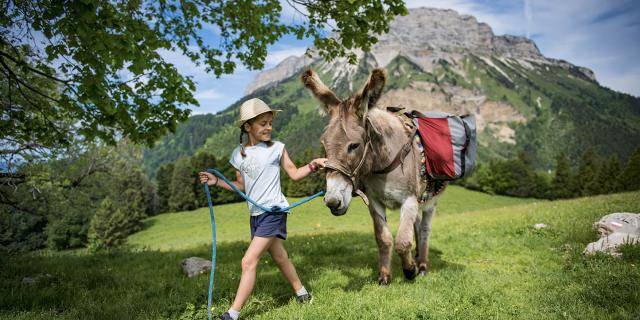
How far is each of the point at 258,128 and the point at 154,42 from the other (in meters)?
3.67

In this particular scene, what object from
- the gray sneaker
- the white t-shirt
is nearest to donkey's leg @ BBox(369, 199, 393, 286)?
the gray sneaker

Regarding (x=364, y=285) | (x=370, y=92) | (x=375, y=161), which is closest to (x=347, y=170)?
(x=375, y=161)

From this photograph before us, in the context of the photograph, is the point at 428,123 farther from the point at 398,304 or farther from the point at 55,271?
the point at 55,271

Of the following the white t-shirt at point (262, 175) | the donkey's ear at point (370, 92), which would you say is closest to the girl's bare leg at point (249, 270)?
the white t-shirt at point (262, 175)

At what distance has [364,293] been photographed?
5.09 metres

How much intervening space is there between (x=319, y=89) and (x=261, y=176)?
1409 mm

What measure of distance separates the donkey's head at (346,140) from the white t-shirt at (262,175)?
68 centimetres

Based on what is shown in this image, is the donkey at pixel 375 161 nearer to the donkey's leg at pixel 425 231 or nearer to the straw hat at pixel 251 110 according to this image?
the donkey's leg at pixel 425 231

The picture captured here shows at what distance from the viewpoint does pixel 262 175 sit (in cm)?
449

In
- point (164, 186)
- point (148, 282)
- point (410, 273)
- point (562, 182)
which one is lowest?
point (562, 182)

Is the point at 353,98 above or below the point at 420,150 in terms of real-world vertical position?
above

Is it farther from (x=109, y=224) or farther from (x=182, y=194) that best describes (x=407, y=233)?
(x=182, y=194)

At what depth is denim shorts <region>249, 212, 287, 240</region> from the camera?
4391 mm

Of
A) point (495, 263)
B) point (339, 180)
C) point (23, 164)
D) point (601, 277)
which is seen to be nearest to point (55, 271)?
point (23, 164)
